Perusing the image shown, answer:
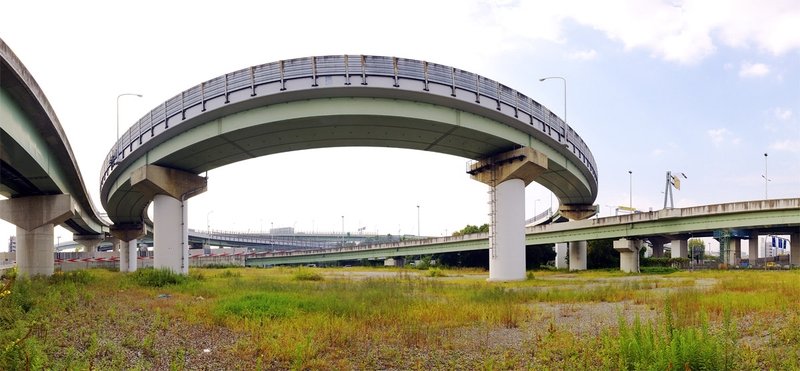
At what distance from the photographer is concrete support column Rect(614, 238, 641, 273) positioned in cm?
5359

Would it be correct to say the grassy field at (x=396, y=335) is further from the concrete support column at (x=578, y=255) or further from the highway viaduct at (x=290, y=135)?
the concrete support column at (x=578, y=255)

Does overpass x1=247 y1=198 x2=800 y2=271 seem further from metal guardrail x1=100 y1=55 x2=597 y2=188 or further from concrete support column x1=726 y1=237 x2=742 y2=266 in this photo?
metal guardrail x1=100 y1=55 x2=597 y2=188

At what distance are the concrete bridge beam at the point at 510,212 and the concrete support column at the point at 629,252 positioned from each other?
2620 cm

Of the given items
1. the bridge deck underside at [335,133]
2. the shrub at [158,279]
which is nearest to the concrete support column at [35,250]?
the bridge deck underside at [335,133]

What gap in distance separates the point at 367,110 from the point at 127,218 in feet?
158

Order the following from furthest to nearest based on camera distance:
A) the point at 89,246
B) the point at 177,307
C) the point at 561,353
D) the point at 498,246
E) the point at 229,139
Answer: the point at 89,246 → the point at 498,246 → the point at 229,139 → the point at 177,307 → the point at 561,353

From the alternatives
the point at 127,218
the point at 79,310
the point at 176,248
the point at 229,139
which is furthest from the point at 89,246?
the point at 79,310

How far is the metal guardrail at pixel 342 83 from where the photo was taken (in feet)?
87.0

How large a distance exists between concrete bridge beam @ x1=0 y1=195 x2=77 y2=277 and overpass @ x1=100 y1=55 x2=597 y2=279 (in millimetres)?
4870

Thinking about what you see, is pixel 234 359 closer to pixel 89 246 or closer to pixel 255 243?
pixel 89 246

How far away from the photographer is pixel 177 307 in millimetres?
15656

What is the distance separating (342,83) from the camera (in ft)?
86.6

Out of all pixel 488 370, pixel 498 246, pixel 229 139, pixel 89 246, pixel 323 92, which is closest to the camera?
pixel 488 370

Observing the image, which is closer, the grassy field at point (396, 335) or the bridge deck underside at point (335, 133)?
the grassy field at point (396, 335)
